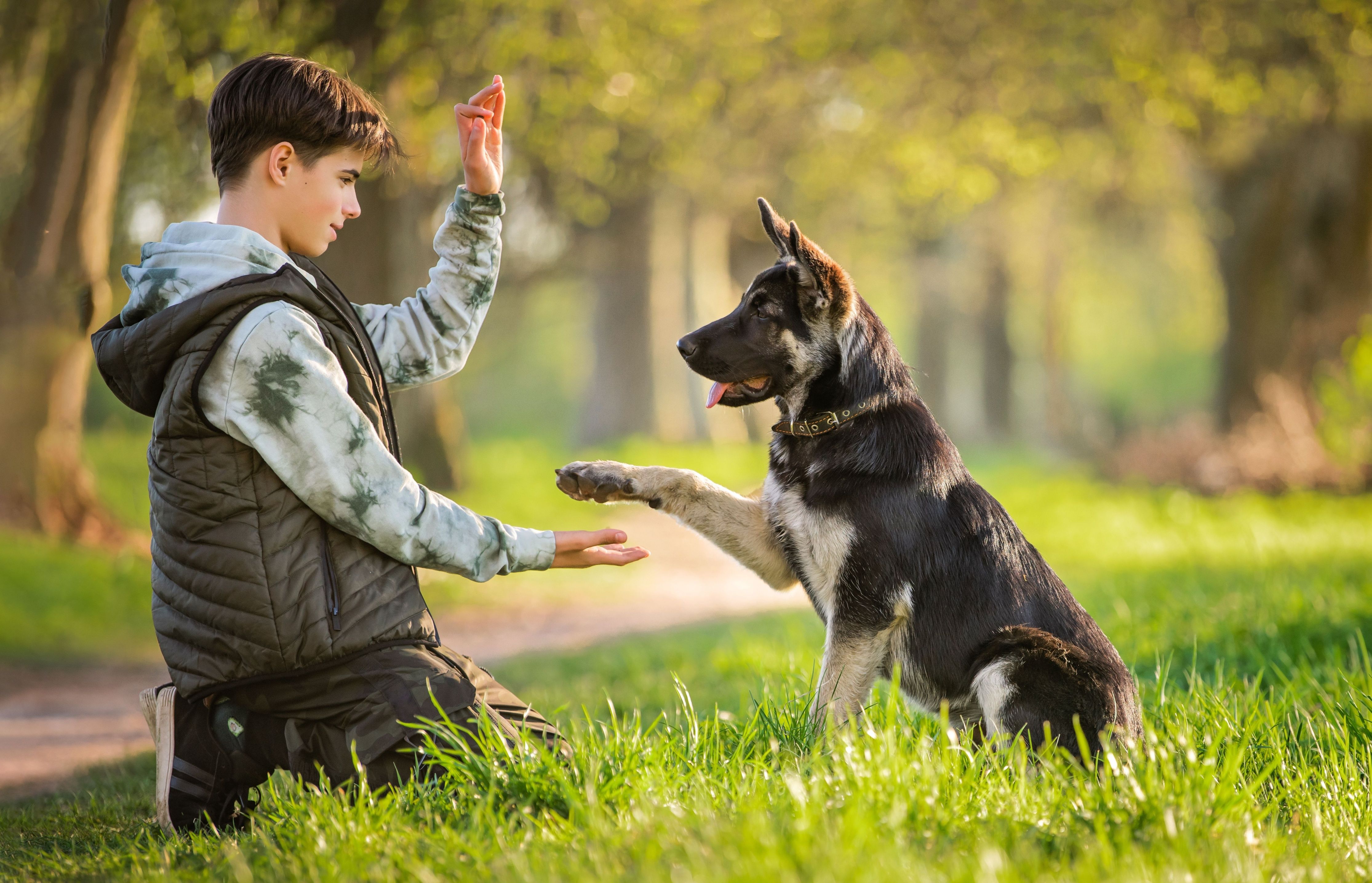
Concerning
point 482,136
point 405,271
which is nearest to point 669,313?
point 405,271

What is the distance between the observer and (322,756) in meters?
2.99

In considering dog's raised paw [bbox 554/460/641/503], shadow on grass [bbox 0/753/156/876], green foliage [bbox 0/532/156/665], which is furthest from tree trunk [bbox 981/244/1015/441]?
shadow on grass [bbox 0/753/156/876]

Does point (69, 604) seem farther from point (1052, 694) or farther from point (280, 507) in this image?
point (1052, 694)

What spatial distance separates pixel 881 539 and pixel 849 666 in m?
0.44

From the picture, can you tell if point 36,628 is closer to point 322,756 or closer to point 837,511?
point 322,756

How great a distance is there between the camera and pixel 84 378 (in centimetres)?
930

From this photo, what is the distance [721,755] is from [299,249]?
2.03 m

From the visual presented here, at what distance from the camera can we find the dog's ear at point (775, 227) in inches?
148

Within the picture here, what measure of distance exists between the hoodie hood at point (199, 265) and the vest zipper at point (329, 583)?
72 centimetres

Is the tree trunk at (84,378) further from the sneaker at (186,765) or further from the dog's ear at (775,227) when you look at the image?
the dog's ear at (775,227)

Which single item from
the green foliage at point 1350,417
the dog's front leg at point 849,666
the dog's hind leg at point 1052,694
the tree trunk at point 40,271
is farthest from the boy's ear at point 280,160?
the green foliage at point 1350,417

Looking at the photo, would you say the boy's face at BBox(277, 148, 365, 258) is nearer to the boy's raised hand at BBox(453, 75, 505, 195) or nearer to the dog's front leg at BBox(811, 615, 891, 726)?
the boy's raised hand at BBox(453, 75, 505, 195)

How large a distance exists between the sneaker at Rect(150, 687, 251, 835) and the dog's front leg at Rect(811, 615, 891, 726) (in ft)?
6.02

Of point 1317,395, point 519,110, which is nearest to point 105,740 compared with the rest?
point 519,110
